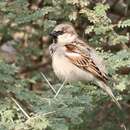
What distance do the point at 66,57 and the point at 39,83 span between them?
1.73m

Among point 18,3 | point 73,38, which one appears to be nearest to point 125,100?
point 73,38

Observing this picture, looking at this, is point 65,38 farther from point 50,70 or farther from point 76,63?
point 50,70

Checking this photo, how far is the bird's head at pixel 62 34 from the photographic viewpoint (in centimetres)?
589

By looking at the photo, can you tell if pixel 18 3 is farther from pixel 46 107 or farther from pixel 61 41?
pixel 46 107

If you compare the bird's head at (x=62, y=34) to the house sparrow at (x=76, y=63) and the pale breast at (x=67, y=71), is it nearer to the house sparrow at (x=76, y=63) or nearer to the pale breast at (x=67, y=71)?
the house sparrow at (x=76, y=63)

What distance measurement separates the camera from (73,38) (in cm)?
595

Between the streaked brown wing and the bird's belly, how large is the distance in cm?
4

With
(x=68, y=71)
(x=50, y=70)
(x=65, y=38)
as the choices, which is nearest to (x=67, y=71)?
(x=68, y=71)

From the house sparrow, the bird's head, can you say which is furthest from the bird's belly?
the bird's head

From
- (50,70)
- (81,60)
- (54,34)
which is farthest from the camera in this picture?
(50,70)

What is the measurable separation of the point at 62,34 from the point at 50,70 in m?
1.73

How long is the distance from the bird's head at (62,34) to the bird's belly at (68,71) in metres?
0.22

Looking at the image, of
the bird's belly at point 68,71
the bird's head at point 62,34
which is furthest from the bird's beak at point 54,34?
the bird's belly at point 68,71

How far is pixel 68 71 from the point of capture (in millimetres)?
5715
